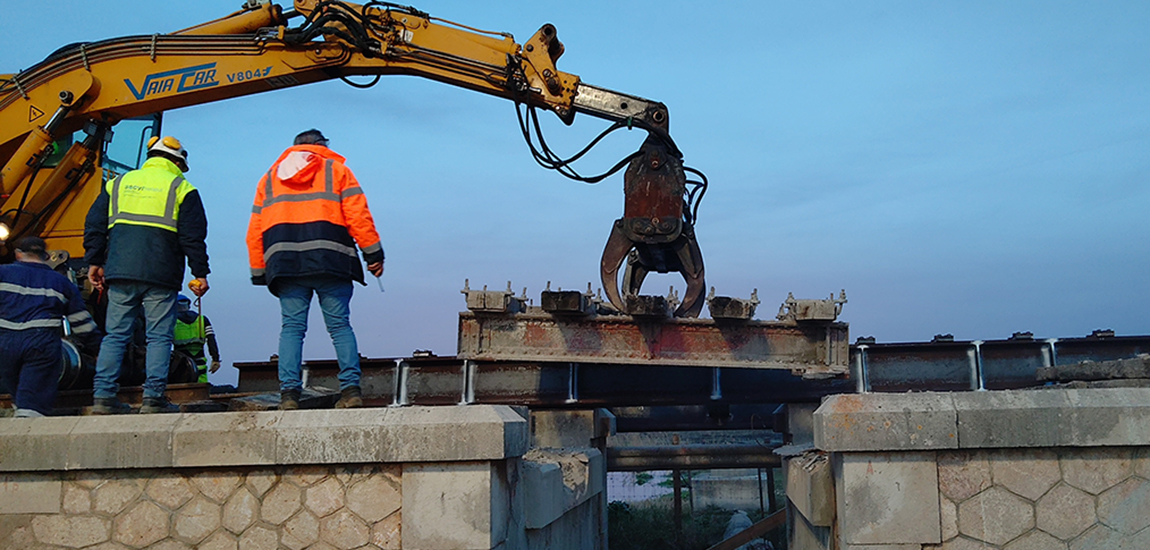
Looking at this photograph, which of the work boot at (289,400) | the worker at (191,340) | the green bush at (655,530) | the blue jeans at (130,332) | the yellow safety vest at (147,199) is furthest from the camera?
the green bush at (655,530)

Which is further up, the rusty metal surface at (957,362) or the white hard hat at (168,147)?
the white hard hat at (168,147)

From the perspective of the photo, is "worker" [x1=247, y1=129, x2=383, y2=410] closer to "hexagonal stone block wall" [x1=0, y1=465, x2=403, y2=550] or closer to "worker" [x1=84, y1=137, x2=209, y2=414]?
"worker" [x1=84, y1=137, x2=209, y2=414]

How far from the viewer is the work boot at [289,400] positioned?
16.5 feet

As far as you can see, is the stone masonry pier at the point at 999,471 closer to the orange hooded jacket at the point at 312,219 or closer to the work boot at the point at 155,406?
the orange hooded jacket at the point at 312,219

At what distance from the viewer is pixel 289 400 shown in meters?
5.08

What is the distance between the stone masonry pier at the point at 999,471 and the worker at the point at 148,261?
389cm

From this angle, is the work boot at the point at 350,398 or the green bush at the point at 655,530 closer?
the work boot at the point at 350,398

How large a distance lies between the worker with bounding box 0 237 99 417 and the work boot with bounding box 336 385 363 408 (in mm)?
1800

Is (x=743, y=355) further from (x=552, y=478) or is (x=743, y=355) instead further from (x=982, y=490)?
(x=982, y=490)

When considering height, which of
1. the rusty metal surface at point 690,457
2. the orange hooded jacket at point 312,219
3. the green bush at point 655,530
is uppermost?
the orange hooded jacket at point 312,219

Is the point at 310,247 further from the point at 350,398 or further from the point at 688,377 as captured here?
the point at 688,377

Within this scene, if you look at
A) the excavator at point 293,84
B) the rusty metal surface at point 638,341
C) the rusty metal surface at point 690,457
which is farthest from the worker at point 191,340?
the rusty metal surface at point 690,457

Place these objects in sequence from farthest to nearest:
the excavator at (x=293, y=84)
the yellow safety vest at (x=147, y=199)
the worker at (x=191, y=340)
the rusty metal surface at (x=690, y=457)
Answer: the rusty metal surface at (x=690, y=457)
the worker at (x=191, y=340)
the excavator at (x=293, y=84)
the yellow safety vest at (x=147, y=199)

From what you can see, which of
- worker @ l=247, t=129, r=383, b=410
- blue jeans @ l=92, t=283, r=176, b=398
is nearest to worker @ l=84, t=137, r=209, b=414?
blue jeans @ l=92, t=283, r=176, b=398
